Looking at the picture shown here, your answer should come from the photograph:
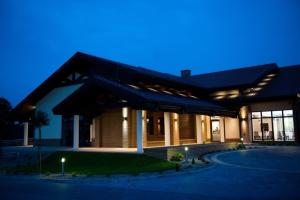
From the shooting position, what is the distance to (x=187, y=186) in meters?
9.70

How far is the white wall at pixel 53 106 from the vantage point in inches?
1003

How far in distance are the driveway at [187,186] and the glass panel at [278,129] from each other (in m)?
13.7

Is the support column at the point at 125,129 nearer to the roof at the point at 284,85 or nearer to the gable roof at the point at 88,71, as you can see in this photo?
the gable roof at the point at 88,71

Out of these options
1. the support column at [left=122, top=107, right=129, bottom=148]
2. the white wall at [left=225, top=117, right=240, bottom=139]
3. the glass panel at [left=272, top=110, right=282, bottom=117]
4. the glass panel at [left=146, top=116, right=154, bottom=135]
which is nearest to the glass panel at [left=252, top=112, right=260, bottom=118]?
the glass panel at [left=272, top=110, right=282, bottom=117]

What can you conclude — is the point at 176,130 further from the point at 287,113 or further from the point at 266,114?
the point at 287,113

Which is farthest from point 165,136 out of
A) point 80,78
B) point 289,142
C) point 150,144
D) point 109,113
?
point 289,142

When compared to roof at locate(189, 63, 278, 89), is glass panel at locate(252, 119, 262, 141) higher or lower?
lower

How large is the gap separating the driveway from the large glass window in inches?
533

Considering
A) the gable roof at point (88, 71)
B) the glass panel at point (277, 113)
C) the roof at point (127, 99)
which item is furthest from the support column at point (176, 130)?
the glass panel at point (277, 113)

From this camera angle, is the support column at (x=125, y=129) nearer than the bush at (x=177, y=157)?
No

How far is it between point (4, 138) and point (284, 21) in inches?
4247

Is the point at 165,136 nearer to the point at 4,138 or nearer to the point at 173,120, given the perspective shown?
the point at 173,120

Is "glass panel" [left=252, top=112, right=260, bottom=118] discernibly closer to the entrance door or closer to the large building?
the large building

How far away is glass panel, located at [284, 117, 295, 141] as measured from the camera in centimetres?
2539
